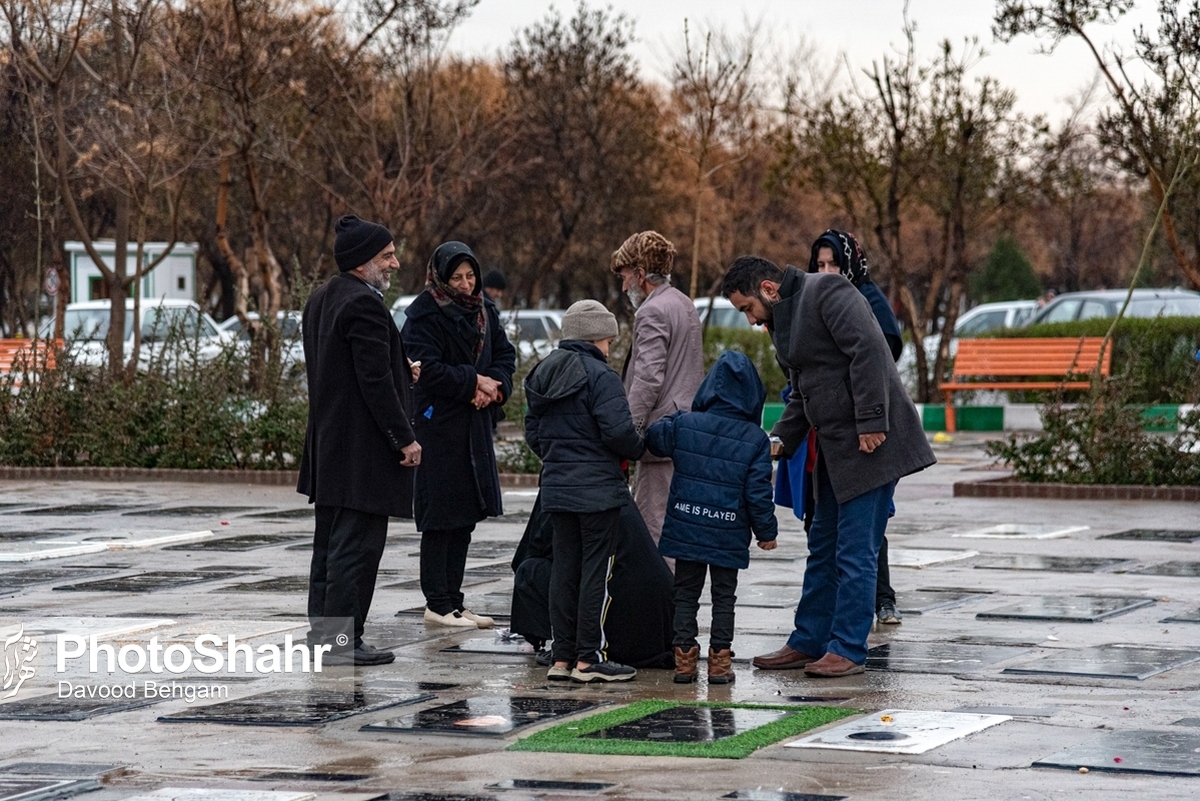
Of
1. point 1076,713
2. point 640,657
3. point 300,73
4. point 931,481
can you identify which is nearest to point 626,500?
point 640,657

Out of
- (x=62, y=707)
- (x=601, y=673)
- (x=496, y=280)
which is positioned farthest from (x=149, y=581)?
(x=496, y=280)

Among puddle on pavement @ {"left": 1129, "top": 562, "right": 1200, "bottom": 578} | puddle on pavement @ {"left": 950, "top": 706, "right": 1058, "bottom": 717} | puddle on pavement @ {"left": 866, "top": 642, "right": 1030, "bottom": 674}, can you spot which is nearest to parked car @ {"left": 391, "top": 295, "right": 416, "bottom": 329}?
puddle on pavement @ {"left": 866, "top": 642, "right": 1030, "bottom": 674}

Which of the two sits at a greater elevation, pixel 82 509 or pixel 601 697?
pixel 82 509

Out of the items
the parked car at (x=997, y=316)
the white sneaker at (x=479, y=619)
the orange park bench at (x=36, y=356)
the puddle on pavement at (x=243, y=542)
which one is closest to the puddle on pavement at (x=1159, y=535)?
the white sneaker at (x=479, y=619)

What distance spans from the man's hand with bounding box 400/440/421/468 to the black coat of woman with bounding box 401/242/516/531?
0.81 metres

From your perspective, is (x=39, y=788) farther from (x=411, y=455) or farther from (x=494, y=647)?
(x=494, y=647)

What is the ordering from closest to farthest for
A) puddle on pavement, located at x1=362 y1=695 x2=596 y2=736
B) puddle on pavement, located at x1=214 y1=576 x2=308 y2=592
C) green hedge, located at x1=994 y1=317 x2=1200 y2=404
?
1. puddle on pavement, located at x1=362 y1=695 x2=596 y2=736
2. puddle on pavement, located at x1=214 y1=576 x2=308 y2=592
3. green hedge, located at x1=994 y1=317 x2=1200 y2=404

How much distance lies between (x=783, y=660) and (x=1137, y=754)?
2.06 m

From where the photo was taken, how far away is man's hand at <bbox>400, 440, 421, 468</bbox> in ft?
25.8

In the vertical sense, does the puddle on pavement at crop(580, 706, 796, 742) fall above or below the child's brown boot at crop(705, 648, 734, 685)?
below

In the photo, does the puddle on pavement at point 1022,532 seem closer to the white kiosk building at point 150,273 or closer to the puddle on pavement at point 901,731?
the puddle on pavement at point 901,731

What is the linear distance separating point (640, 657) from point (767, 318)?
4.75 ft

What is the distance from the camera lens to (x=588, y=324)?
7508 mm

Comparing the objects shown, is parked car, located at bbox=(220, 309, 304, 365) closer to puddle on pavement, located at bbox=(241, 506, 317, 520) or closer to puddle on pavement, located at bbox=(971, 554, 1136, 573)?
puddle on pavement, located at bbox=(241, 506, 317, 520)
